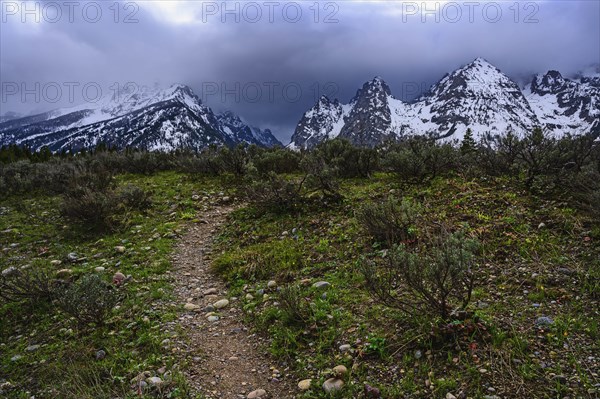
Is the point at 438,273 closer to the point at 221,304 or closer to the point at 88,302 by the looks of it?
the point at 221,304

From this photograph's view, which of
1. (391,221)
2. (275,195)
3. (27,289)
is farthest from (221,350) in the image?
(275,195)

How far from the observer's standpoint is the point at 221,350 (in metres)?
5.19

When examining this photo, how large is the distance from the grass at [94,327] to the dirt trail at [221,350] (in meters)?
0.28

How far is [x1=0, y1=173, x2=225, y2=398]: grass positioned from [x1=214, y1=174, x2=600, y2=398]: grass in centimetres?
151

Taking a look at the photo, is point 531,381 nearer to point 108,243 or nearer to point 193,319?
point 193,319

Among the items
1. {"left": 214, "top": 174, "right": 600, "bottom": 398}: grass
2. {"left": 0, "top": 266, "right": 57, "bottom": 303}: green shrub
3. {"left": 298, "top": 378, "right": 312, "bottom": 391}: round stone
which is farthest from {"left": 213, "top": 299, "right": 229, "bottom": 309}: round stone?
{"left": 0, "top": 266, "right": 57, "bottom": 303}: green shrub

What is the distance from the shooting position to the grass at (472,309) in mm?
3807

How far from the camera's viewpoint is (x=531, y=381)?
359 centimetres

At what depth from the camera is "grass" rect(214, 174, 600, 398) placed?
381 centimetres

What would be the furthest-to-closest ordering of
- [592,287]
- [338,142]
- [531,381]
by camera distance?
[338,142] < [592,287] < [531,381]

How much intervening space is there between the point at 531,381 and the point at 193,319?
488 centimetres

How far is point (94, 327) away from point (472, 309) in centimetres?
590

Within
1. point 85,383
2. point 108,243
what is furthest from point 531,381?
point 108,243

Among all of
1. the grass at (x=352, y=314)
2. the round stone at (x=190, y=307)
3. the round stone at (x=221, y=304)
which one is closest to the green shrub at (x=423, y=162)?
the grass at (x=352, y=314)
